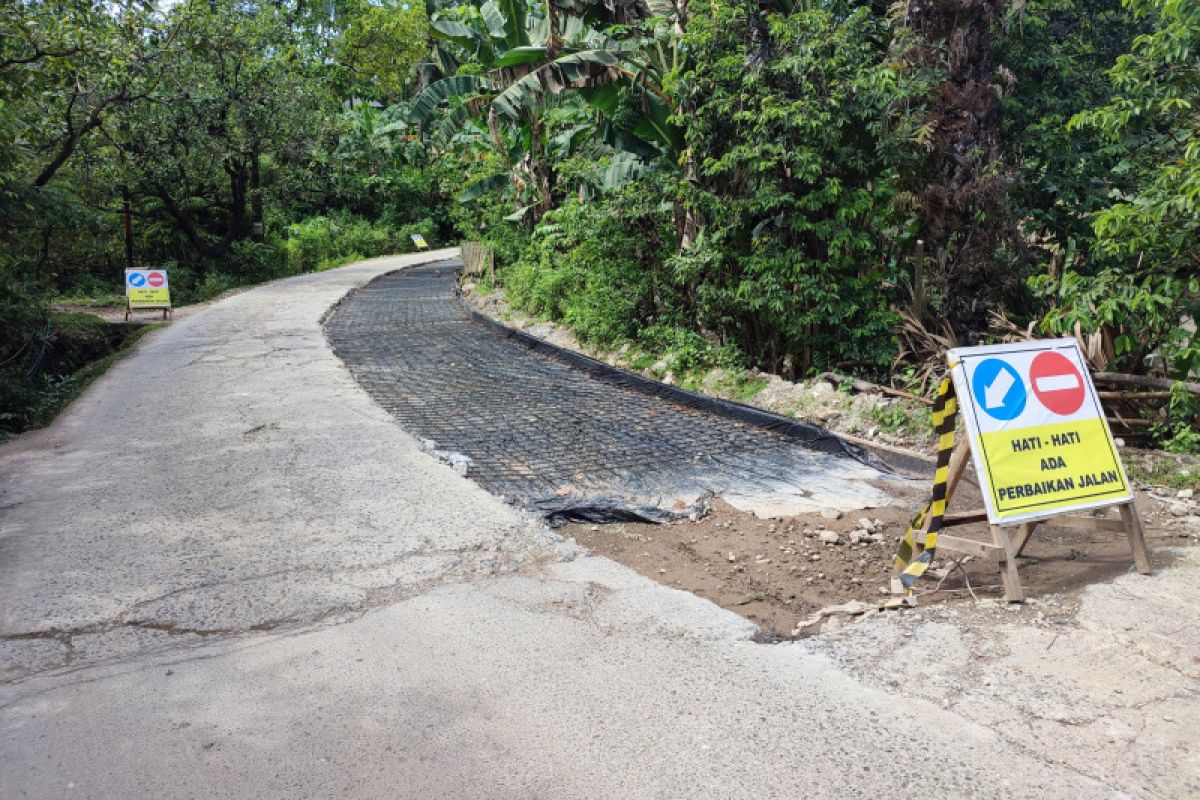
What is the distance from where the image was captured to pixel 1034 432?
514 cm

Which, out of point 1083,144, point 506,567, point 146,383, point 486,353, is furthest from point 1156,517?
point 146,383

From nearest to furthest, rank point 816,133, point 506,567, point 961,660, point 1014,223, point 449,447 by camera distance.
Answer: point 961,660
point 506,567
point 449,447
point 816,133
point 1014,223

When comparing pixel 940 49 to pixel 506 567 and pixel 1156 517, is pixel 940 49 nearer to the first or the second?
pixel 1156 517

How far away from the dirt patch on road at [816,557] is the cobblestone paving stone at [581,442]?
0.35 meters

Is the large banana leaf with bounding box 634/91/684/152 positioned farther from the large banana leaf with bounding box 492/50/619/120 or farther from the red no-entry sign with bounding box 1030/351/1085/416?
the red no-entry sign with bounding box 1030/351/1085/416

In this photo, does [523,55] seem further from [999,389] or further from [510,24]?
[999,389]

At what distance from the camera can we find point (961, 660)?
4199 millimetres

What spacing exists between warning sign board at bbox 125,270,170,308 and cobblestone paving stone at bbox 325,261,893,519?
672 cm

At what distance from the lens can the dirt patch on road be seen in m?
5.14

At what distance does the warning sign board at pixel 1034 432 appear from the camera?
4.98 m

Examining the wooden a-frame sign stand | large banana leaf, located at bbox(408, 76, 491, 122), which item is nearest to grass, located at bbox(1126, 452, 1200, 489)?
the wooden a-frame sign stand

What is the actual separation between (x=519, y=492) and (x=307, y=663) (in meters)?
2.90

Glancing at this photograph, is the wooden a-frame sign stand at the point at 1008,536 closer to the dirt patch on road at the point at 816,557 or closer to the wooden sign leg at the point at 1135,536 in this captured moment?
the wooden sign leg at the point at 1135,536

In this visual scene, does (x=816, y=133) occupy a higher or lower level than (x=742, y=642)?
higher
